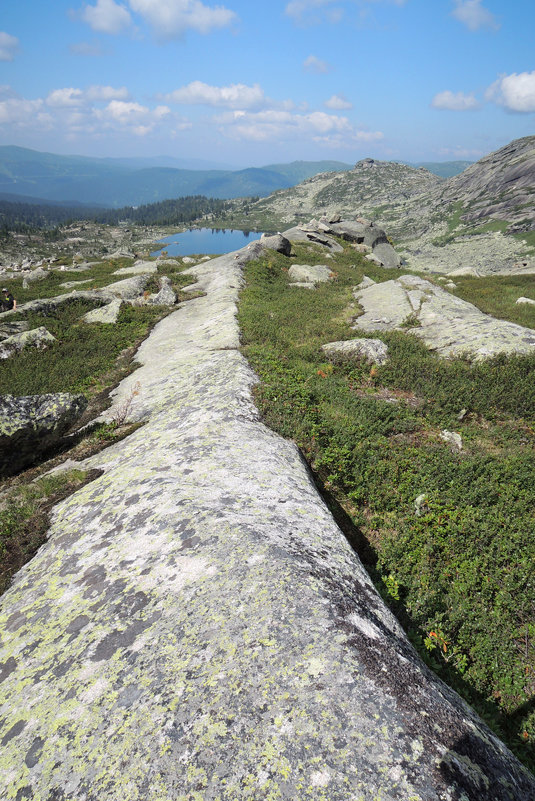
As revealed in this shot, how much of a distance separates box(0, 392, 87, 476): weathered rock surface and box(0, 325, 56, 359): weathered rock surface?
34.8 feet

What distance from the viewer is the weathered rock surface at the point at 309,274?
119ft

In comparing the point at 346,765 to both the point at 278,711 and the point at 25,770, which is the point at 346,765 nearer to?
the point at 278,711

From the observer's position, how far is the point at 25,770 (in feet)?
11.5

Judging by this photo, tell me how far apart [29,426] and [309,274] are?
104ft

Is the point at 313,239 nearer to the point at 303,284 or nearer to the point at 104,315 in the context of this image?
the point at 303,284

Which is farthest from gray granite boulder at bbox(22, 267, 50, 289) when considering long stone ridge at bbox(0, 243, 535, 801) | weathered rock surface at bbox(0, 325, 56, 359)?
long stone ridge at bbox(0, 243, 535, 801)

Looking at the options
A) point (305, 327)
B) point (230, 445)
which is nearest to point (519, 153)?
point (305, 327)

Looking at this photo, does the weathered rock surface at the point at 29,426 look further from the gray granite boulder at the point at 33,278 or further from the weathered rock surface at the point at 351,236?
the weathered rock surface at the point at 351,236

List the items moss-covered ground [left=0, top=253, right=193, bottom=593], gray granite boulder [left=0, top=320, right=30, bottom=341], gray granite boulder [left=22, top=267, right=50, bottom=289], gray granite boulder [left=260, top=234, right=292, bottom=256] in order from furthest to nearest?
gray granite boulder [left=260, top=234, right=292, bottom=256]
gray granite boulder [left=22, top=267, right=50, bottom=289]
gray granite boulder [left=0, top=320, right=30, bottom=341]
moss-covered ground [left=0, top=253, right=193, bottom=593]

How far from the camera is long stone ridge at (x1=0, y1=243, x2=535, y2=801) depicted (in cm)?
322

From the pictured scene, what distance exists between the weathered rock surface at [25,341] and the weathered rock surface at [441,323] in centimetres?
1864

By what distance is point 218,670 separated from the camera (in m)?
4.06

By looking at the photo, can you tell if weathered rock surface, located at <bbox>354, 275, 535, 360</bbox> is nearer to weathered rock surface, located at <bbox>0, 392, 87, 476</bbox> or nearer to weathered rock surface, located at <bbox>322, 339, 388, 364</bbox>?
weathered rock surface, located at <bbox>322, 339, 388, 364</bbox>

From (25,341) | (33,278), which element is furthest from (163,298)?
(33,278)
